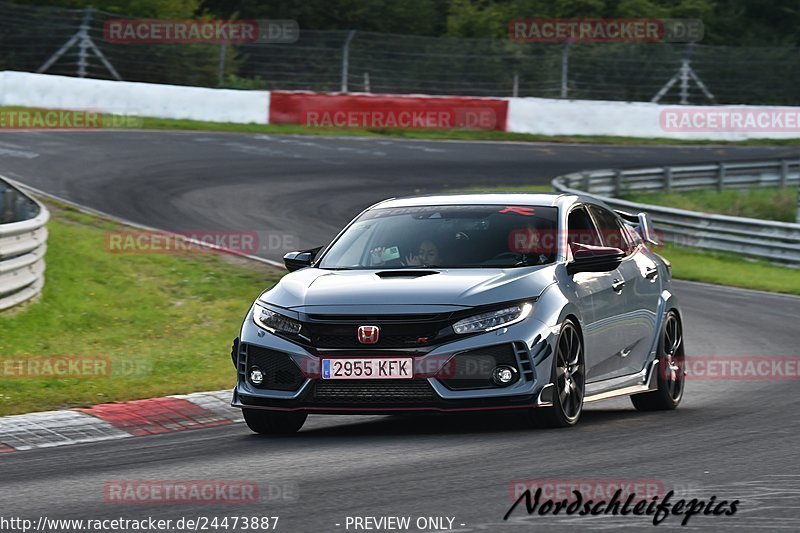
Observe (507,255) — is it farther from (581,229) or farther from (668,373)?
(668,373)

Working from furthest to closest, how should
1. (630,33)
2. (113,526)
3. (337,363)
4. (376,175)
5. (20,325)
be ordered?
1. (630,33)
2. (376,175)
3. (20,325)
4. (337,363)
5. (113,526)

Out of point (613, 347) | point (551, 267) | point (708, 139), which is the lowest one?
point (708, 139)

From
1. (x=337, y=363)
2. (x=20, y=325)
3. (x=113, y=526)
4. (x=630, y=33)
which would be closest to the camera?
(x=113, y=526)

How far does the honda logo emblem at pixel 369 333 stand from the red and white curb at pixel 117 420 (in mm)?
1906

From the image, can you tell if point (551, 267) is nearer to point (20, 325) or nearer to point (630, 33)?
point (20, 325)

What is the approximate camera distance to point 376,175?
1184 inches

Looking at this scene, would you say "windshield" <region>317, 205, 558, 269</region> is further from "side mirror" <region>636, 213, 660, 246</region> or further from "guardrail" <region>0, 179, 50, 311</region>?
"guardrail" <region>0, 179, 50, 311</region>

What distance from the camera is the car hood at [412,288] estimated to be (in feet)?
27.8

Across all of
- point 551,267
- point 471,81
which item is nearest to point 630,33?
point 471,81

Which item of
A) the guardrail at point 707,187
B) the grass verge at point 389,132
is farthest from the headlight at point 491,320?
the grass verge at point 389,132

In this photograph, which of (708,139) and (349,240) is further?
(708,139)

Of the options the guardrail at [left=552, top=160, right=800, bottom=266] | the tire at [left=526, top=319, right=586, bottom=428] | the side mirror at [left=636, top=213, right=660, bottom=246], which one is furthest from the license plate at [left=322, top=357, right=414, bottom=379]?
the guardrail at [left=552, top=160, right=800, bottom=266]

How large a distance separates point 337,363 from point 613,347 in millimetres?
2172

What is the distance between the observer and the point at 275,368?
343 inches
